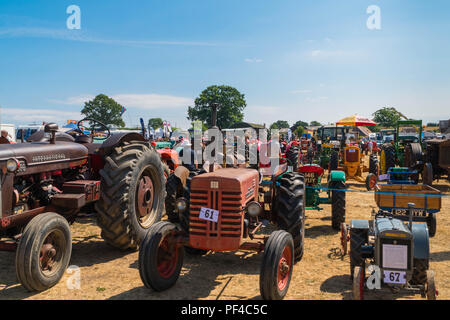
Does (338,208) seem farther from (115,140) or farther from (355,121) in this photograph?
(355,121)

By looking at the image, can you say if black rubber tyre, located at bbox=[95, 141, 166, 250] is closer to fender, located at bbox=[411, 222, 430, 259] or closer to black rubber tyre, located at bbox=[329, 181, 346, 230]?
black rubber tyre, located at bbox=[329, 181, 346, 230]

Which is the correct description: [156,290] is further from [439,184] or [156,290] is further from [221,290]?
[439,184]

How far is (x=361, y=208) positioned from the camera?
8.41 metres

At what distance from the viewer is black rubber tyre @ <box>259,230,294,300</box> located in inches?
132

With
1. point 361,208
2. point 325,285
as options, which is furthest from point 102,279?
point 361,208

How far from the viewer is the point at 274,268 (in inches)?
133

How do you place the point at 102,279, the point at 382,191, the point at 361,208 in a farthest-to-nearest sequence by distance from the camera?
the point at 361,208 < the point at 382,191 < the point at 102,279

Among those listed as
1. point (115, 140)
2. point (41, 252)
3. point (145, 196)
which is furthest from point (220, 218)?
point (115, 140)

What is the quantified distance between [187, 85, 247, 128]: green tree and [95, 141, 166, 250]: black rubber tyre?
5832 centimetres

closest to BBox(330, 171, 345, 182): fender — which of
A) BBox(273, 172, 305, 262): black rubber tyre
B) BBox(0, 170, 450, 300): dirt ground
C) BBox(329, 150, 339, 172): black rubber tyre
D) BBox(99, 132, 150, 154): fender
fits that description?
BBox(0, 170, 450, 300): dirt ground

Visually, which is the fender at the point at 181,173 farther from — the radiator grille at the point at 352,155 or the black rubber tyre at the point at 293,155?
the radiator grille at the point at 352,155

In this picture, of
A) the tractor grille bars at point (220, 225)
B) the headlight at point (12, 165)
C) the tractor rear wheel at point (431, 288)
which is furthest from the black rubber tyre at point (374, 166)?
the headlight at point (12, 165)

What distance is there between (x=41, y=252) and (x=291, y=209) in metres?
3.06

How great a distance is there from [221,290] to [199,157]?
11.4ft
